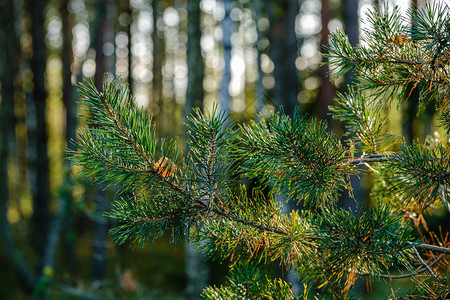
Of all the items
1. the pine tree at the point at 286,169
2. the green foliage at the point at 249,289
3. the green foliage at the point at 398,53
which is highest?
the green foliage at the point at 398,53

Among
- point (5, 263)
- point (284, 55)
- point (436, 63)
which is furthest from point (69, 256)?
point (436, 63)

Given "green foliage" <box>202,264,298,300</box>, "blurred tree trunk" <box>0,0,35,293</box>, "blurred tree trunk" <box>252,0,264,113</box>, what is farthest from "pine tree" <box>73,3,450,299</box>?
"blurred tree trunk" <box>0,0,35,293</box>

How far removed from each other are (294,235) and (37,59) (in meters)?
7.51

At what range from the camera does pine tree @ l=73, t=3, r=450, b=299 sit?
1.19 m

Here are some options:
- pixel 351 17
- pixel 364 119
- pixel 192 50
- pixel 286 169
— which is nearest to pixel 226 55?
pixel 192 50

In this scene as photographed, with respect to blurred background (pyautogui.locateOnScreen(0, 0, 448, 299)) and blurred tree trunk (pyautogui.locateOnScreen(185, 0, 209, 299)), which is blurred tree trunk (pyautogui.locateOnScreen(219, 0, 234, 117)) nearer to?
blurred background (pyautogui.locateOnScreen(0, 0, 448, 299))

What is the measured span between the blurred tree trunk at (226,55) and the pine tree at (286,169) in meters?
2.94

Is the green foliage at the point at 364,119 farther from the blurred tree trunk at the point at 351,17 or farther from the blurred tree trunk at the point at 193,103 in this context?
the blurred tree trunk at the point at 351,17

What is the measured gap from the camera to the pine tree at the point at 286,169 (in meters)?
1.19

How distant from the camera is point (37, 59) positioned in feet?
23.4

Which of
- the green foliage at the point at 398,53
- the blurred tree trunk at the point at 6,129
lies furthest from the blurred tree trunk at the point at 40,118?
the green foliage at the point at 398,53

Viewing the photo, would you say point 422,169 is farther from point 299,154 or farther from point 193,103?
point 193,103

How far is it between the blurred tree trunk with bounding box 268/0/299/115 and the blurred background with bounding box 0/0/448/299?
0.7 inches

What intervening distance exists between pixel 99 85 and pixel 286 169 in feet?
19.0
